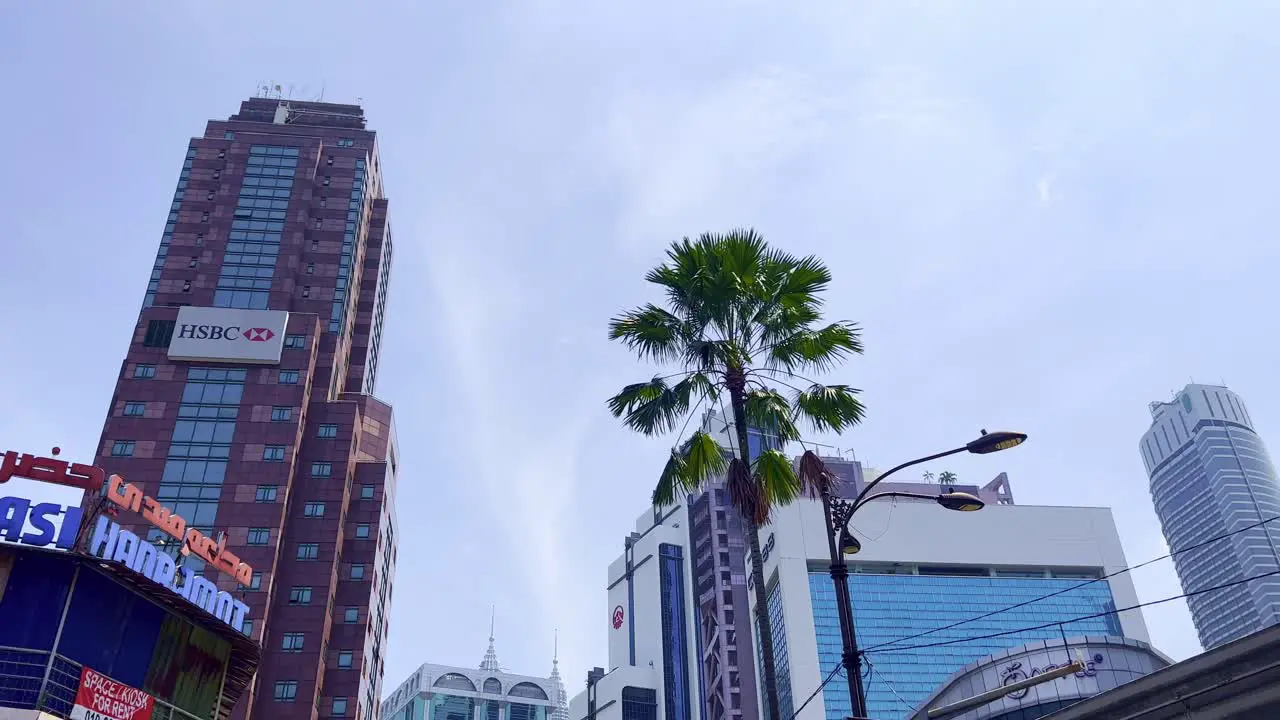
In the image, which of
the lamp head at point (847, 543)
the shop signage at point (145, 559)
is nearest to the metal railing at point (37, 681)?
the shop signage at point (145, 559)

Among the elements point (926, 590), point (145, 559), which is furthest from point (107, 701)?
point (926, 590)

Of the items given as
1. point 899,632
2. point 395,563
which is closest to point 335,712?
point 395,563

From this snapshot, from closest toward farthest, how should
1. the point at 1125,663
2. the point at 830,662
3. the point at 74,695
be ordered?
the point at 74,695
the point at 1125,663
the point at 830,662

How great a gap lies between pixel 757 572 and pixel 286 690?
7694 centimetres

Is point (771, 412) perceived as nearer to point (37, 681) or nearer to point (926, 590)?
point (37, 681)

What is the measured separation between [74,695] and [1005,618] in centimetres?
12762

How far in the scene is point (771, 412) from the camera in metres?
23.1

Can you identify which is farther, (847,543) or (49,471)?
(49,471)

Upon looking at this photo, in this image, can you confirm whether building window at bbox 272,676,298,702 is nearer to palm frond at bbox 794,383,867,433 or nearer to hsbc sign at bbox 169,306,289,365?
hsbc sign at bbox 169,306,289,365

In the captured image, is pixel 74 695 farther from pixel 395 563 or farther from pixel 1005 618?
pixel 1005 618

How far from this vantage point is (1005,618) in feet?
444

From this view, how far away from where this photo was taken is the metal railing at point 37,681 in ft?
88.3

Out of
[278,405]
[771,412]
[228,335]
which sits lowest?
[771,412]

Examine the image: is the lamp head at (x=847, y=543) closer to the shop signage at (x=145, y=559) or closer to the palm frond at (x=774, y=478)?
the palm frond at (x=774, y=478)
